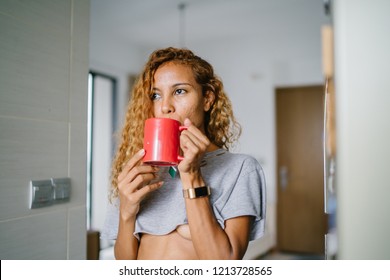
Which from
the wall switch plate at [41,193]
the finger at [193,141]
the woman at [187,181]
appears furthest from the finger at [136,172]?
the wall switch plate at [41,193]

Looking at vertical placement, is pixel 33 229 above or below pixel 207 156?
below

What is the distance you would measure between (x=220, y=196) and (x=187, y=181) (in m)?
0.09

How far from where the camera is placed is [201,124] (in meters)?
0.69

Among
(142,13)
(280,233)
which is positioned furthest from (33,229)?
(280,233)

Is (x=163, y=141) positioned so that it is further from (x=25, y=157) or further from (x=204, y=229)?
(x=25, y=157)

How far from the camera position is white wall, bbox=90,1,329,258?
1996 millimetres

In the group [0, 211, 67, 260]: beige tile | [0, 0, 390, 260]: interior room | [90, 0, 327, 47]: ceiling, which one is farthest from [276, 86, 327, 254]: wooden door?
[0, 211, 67, 260]: beige tile

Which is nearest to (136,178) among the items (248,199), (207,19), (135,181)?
(135,181)

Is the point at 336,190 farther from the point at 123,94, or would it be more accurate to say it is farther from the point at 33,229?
the point at 123,94

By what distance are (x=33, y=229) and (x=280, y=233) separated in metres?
2.46

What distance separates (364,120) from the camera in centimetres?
37
